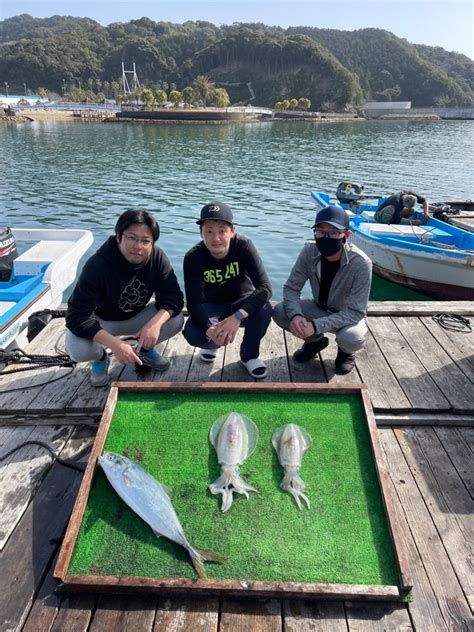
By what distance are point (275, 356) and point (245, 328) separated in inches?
23.1

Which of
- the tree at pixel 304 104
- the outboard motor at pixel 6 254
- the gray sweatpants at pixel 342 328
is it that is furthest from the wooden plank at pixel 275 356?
the tree at pixel 304 104

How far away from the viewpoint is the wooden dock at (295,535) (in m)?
2.04

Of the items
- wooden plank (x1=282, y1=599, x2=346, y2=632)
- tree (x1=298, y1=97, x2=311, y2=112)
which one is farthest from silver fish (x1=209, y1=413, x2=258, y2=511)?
tree (x1=298, y1=97, x2=311, y2=112)

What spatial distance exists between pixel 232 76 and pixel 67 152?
132 metres

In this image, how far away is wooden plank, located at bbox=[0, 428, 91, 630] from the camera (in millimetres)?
2115

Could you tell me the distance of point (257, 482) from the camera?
2.58 metres

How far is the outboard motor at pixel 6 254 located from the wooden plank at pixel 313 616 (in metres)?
6.16

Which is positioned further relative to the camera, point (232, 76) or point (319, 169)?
point (232, 76)

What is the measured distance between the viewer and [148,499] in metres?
2.40

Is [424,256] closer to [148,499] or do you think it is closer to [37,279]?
[37,279]

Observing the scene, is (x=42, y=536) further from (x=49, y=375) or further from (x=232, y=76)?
(x=232, y=76)

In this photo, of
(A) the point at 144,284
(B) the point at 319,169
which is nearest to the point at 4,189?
(B) the point at 319,169

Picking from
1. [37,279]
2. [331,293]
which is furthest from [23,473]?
[37,279]

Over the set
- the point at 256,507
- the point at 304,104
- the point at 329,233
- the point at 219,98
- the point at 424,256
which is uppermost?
the point at 219,98
